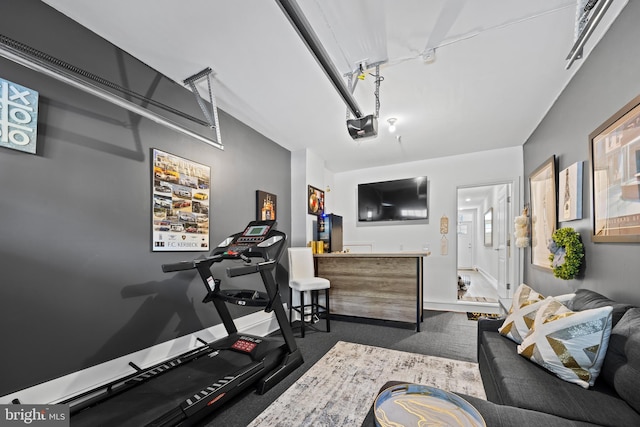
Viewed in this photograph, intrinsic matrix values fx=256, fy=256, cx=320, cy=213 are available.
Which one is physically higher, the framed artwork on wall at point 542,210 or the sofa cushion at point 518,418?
the framed artwork on wall at point 542,210

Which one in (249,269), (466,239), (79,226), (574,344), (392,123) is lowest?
(466,239)

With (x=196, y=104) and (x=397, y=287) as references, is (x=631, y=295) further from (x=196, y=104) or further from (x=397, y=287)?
(x=196, y=104)

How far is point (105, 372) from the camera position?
6.10ft

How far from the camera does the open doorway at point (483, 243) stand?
4691 mm

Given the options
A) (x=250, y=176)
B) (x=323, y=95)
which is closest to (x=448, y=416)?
(x=323, y=95)

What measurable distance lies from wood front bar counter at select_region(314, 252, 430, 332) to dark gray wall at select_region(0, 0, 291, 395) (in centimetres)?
211

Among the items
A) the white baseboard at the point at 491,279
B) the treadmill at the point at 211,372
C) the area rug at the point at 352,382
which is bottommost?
the white baseboard at the point at 491,279

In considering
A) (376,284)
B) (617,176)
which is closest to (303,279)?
(376,284)

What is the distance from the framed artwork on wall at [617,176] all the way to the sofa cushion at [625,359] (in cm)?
58

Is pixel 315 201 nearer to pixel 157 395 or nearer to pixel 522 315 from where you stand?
pixel 522 315

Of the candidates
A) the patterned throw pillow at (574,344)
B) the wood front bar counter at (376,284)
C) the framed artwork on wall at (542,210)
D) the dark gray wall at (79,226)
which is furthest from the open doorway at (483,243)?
the dark gray wall at (79,226)

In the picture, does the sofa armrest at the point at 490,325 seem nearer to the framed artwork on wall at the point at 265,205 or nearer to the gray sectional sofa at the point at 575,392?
the gray sectional sofa at the point at 575,392

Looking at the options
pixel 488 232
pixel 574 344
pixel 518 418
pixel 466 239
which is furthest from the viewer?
pixel 466 239

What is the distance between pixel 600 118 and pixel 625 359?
174 cm
